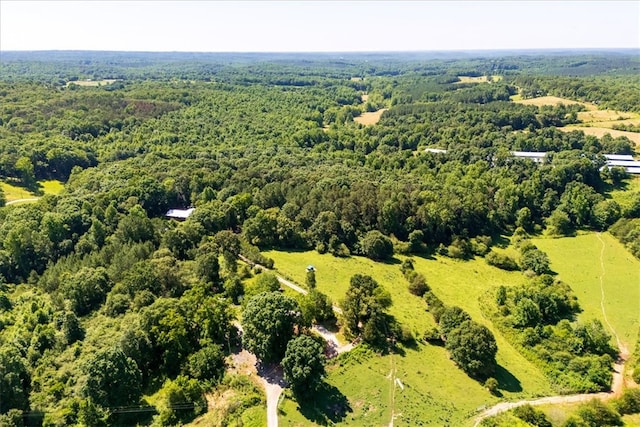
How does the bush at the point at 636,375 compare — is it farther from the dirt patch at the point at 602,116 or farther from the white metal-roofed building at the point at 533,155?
the dirt patch at the point at 602,116

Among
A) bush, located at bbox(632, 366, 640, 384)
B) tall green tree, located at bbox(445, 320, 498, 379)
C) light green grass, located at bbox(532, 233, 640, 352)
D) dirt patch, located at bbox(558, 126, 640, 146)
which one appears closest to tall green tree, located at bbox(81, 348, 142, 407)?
tall green tree, located at bbox(445, 320, 498, 379)

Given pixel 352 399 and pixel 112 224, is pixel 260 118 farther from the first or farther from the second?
pixel 352 399

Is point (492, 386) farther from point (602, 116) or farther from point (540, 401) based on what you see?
point (602, 116)

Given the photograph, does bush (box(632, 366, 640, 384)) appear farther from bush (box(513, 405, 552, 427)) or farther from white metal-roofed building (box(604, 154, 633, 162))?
white metal-roofed building (box(604, 154, 633, 162))

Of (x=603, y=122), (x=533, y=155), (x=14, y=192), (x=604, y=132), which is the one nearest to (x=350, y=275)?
(x=533, y=155)

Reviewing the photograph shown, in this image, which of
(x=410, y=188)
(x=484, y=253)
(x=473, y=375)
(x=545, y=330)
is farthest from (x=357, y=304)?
(x=410, y=188)

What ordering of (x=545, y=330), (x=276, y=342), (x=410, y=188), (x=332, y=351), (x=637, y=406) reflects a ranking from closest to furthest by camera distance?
(x=637, y=406), (x=276, y=342), (x=332, y=351), (x=545, y=330), (x=410, y=188)
